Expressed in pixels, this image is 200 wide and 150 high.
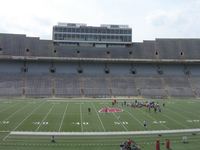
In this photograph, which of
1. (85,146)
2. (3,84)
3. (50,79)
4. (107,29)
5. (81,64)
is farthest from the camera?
(107,29)

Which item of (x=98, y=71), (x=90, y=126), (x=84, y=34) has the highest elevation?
(x=84, y=34)

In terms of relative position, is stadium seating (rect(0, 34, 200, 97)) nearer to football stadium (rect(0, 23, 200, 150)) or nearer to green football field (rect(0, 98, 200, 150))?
football stadium (rect(0, 23, 200, 150))

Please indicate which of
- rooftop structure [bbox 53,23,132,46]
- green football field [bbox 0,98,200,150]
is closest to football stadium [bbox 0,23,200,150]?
rooftop structure [bbox 53,23,132,46]

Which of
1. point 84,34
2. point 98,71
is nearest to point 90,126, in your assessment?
point 98,71

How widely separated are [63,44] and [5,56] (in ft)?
42.2

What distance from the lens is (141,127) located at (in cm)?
2436

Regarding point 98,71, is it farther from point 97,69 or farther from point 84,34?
point 84,34

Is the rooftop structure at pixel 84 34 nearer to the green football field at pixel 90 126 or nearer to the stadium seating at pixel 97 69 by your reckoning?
the stadium seating at pixel 97 69

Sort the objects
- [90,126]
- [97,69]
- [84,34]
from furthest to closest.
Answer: [84,34] → [97,69] → [90,126]

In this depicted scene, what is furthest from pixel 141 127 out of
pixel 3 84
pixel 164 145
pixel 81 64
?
pixel 81 64

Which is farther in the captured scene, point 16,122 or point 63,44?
point 63,44

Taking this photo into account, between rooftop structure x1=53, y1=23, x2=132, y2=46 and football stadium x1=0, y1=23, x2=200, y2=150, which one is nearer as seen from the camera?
football stadium x1=0, y1=23, x2=200, y2=150

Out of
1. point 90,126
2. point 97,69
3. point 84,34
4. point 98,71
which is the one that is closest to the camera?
point 90,126

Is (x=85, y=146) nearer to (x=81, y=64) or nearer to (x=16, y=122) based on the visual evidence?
(x=16, y=122)
